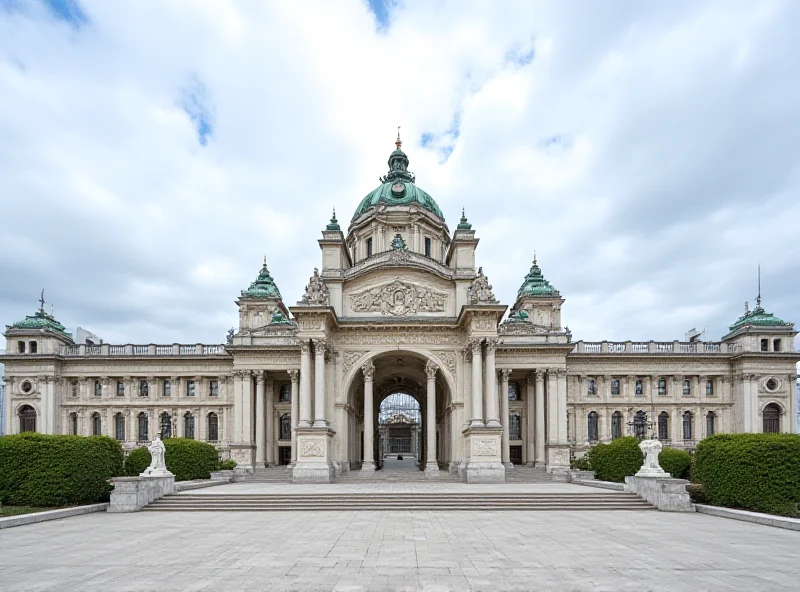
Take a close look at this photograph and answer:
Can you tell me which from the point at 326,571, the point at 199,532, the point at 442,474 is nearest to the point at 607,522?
the point at 326,571

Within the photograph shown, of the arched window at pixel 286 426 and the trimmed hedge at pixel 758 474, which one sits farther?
the arched window at pixel 286 426

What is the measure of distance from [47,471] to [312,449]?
14.9 meters

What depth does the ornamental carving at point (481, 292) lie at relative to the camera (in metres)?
35.6

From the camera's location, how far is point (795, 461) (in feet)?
61.7

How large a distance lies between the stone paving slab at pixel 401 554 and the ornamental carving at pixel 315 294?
58.4 feet

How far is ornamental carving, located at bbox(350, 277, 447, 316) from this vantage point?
123 feet

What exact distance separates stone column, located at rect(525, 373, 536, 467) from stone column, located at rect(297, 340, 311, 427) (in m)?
20.1

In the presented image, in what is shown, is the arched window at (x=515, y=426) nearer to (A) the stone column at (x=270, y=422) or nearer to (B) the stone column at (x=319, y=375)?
(B) the stone column at (x=319, y=375)

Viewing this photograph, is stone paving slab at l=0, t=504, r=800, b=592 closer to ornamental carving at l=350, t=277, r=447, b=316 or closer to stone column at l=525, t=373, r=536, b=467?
ornamental carving at l=350, t=277, r=447, b=316

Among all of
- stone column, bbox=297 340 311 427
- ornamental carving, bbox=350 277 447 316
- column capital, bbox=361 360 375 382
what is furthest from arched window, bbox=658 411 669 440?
stone column, bbox=297 340 311 427

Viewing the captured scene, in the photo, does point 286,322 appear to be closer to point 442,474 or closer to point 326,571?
point 442,474

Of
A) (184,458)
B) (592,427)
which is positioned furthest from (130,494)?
(592,427)

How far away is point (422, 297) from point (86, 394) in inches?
1357

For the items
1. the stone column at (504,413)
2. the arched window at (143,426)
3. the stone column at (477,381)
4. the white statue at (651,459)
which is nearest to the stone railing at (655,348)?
the stone column at (504,413)
